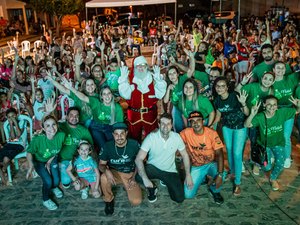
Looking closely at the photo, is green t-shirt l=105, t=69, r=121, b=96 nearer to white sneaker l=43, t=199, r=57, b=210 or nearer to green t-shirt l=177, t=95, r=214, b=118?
green t-shirt l=177, t=95, r=214, b=118

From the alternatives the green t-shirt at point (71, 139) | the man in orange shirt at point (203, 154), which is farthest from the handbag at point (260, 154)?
the green t-shirt at point (71, 139)

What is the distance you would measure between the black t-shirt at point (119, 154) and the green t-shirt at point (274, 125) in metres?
1.69

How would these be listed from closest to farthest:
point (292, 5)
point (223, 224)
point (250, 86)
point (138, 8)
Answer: point (223, 224)
point (250, 86)
point (292, 5)
point (138, 8)

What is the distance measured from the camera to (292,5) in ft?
74.7

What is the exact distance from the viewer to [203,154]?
439 centimetres

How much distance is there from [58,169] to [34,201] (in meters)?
0.56

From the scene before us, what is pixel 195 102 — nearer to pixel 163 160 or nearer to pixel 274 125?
pixel 163 160

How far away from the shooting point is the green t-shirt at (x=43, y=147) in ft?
14.5

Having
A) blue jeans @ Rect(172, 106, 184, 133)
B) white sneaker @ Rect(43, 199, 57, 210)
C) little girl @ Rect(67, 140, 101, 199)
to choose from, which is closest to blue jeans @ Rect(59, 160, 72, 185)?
little girl @ Rect(67, 140, 101, 199)

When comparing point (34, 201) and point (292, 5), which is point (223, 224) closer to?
point (34, 201)

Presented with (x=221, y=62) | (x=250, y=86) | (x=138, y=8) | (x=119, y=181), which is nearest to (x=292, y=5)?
(x=138, y=8)

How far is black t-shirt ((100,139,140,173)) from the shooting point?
4340 millimetres

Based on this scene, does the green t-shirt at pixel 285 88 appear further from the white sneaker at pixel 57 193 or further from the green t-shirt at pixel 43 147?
the white sneaker at pixel 57 193

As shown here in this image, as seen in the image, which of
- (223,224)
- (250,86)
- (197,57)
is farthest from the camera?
(197,57)
